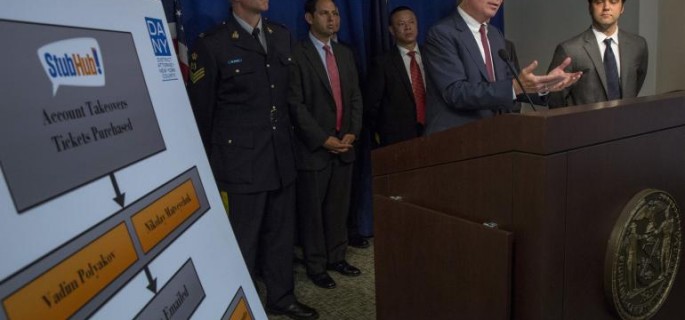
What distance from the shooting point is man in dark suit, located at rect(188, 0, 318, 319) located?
205 cm

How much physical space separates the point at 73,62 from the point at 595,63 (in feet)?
7.69

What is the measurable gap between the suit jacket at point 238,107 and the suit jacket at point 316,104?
0.25m

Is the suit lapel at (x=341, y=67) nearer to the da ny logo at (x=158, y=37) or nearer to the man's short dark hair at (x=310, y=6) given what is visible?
the man's short dark hair at (x=310, y=6)

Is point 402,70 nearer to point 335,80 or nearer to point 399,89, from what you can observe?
point 399,89

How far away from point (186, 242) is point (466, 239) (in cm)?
55

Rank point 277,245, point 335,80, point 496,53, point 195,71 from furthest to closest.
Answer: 1. point 335,80
2. point 277,245
3. point 195,71
4. point 496,53

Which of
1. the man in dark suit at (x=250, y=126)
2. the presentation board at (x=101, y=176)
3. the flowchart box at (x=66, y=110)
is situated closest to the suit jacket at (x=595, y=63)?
the man in dark suit at (x=250, y=126)

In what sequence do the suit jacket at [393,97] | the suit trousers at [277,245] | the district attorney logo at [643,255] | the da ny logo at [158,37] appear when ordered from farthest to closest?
the suit jacket at [393,97]
the suit trousers at [277,245]
the district attorney logo at [643,255]
the da ny logo at [158,37]

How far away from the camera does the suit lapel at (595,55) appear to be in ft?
7.86

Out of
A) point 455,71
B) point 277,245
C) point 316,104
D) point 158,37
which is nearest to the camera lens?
point 158,37

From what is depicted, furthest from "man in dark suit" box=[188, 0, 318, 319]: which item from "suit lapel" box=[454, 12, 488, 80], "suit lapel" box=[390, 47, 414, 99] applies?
"suit lapel" box=[390, 47, 414, 99]

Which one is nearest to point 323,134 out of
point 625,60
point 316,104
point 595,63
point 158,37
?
point 316,104

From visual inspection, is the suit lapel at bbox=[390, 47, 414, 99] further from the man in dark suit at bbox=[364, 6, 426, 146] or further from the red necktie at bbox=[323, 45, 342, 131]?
the red necktie at bbox=[323, 45, 342, 131]

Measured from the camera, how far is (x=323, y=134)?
245 cm
